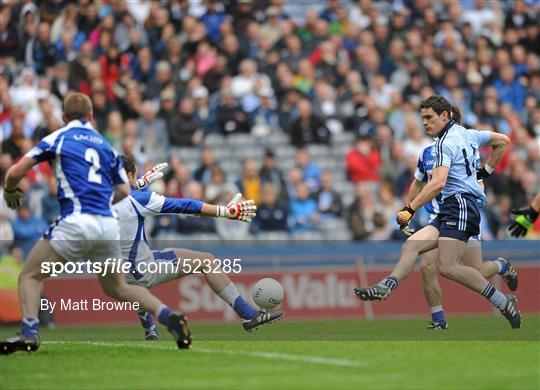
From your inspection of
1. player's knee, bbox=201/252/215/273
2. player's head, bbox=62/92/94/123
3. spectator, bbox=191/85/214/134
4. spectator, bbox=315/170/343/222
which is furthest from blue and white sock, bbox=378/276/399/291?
spectator, bbox=191/85/214/134

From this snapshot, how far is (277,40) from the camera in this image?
2416 cm

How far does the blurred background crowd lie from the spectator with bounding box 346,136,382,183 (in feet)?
0.08

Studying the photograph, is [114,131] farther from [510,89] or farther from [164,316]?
[164,316]

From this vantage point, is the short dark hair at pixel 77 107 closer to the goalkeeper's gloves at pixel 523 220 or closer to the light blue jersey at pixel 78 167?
the light blue jersey at pixel 78 167

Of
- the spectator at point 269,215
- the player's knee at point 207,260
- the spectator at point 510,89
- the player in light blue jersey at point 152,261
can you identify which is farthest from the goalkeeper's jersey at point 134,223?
the spectator at point 510,89

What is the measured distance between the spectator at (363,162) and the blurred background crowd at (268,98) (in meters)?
0.02

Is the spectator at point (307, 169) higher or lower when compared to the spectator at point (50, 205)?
higher

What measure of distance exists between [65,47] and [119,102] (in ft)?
5.38

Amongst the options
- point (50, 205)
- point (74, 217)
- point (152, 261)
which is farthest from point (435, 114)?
point (50, 205)

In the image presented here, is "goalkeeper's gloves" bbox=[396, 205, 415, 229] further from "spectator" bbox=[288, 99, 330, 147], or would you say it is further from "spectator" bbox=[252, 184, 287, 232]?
"spectator" bbox=[288, 99, 330, 147]

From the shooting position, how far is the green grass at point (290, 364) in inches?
363

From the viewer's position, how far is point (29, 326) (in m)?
10.8

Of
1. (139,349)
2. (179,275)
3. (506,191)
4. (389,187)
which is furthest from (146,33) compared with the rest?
(139,349)

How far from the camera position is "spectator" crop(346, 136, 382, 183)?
2259cm
